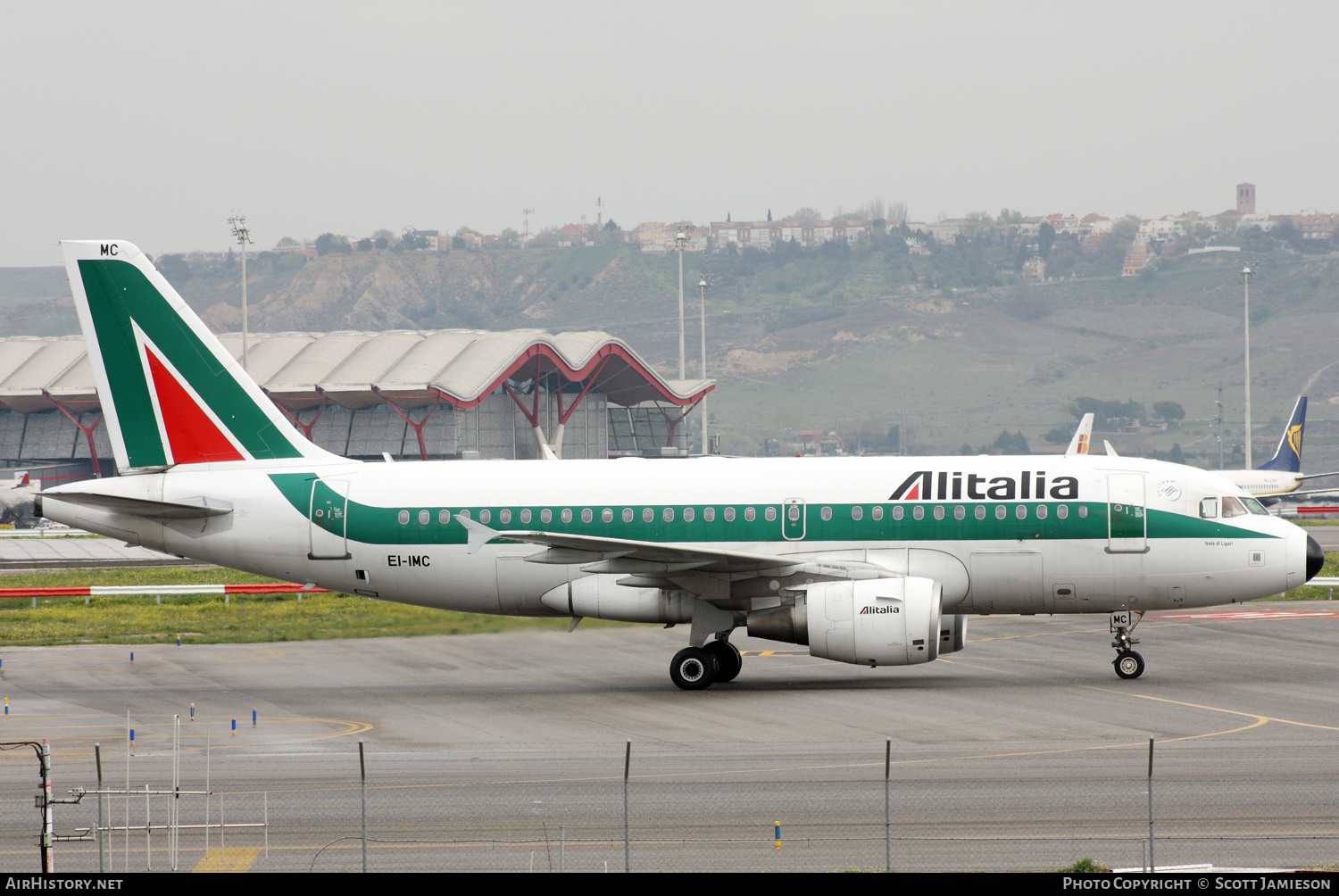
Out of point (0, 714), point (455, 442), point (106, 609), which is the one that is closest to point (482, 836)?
point (0, 714)

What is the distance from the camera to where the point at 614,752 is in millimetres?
21406

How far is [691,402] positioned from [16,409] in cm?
6061

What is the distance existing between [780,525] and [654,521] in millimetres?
2594

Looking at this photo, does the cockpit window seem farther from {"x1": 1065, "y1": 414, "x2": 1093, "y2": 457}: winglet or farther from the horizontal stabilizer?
the horizontal stabilizer

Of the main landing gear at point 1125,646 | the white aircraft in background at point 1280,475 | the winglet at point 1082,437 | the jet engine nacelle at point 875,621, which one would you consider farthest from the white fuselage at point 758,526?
the white aircraft in background at point 1280,475

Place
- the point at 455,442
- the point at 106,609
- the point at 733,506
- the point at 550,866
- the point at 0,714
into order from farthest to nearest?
the point at 455,442
the point at 106,609
the point at 733,506
the point at 0,714
the point at 550,866

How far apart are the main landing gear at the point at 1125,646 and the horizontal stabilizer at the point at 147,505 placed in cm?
1870

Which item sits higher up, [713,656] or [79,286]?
[79,286]

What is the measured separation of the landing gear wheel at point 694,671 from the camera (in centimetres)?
2731

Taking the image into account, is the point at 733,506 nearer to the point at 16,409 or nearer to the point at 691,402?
the point at 691,402

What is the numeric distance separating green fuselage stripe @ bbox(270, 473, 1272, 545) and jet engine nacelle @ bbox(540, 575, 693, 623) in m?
1.11

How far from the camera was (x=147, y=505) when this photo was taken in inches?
1115

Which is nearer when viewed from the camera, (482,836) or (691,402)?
(482,836)

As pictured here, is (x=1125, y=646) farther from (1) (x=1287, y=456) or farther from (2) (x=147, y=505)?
(1) (x=1287, y=456)
